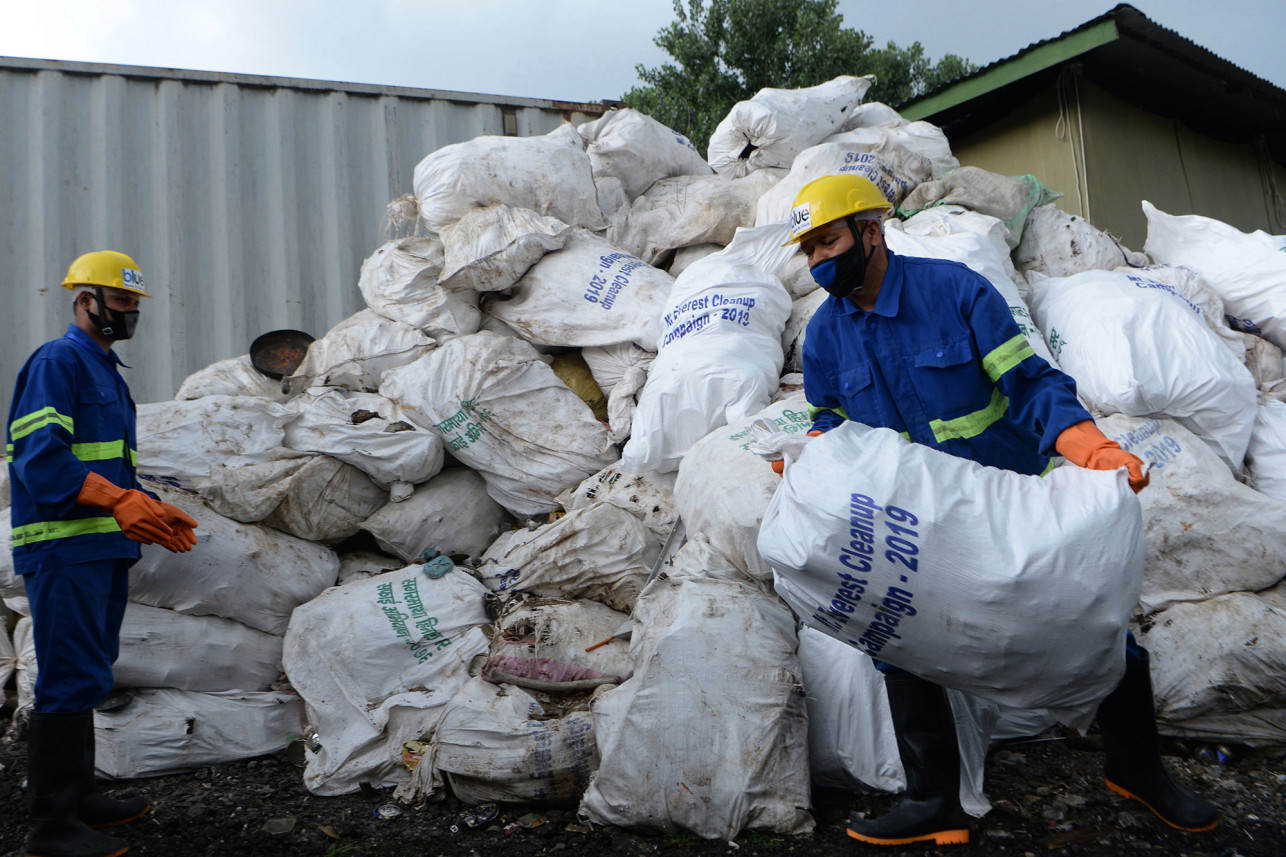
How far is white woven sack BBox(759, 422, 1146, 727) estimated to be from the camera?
1.36m

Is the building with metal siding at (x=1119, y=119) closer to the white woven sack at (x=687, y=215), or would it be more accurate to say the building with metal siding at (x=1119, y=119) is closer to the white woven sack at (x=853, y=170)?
the white woven sack at (x=853, y=170)

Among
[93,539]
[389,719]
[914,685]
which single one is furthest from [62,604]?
[914,685]

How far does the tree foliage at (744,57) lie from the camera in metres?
10.3

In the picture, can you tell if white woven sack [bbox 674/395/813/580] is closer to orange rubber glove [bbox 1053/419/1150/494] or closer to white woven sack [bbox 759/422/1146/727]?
white woven sack [bbox 759/422/1146/727]

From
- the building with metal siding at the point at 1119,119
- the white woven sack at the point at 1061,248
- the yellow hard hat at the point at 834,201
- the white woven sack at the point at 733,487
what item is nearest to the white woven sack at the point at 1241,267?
the white woven sack at the point at 1061,248

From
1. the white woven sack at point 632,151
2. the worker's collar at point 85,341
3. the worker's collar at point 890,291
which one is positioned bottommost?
the worker's collar at point 890,291

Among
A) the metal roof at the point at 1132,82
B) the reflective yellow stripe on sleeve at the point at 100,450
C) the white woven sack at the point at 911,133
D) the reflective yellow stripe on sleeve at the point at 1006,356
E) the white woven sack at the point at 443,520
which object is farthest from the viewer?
the metal roof at the point at 1132,82

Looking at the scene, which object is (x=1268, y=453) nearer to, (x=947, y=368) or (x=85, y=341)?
(x=947, y=368)

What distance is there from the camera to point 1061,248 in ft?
10.7

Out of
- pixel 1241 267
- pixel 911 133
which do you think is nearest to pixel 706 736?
pixel 1241 267

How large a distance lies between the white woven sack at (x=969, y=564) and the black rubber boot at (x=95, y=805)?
168 centimetres

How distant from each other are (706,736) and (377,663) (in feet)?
3.59

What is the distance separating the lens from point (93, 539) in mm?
2031

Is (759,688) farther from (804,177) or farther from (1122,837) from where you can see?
(804,177)
